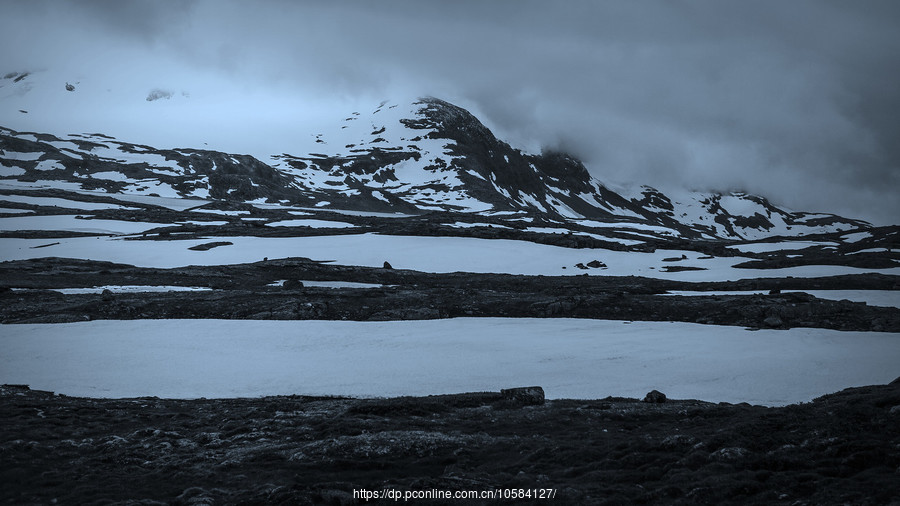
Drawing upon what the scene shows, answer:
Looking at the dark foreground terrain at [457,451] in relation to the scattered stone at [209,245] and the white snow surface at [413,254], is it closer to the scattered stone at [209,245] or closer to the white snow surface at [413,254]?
the white snow surface at [413,254]

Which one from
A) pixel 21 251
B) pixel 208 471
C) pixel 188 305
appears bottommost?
pixel 208 471

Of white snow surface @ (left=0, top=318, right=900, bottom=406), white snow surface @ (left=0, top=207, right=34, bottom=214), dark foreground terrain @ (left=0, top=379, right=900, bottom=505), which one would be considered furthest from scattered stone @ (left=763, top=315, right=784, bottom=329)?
white snow surface @ (left=0, top=207, right=34, bottom=214)

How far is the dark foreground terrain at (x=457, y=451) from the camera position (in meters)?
14.2

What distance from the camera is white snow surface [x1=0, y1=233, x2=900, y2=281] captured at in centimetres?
6656

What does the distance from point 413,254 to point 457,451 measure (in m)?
54.9

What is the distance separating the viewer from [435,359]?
33969 mm

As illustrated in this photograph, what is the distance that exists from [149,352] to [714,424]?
3081 cm

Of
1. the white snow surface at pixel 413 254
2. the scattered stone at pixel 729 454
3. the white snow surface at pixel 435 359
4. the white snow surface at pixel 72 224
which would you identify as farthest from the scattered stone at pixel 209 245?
the scattered stone at pixel 729 454

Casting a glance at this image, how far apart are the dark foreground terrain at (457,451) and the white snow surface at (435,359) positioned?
4.60 metres

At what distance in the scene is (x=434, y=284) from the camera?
59.6 metres

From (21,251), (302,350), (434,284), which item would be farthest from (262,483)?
(21,251)

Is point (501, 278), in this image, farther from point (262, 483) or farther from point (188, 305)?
point (262, 483)

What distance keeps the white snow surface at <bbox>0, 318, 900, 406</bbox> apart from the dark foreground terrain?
15.1ft

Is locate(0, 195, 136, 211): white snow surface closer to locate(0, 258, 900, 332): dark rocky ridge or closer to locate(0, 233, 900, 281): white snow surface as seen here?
locate(0, 233, 900, 281): white snow surface
